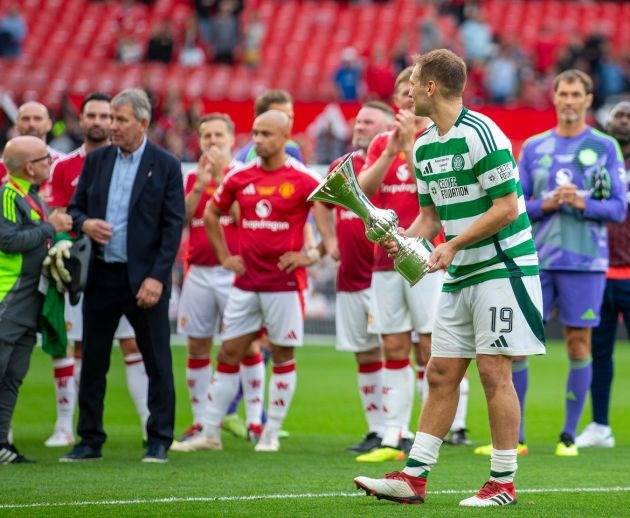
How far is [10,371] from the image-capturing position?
29.9ft

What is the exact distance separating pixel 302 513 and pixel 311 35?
75.0 feet

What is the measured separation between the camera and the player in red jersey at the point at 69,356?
10.3m

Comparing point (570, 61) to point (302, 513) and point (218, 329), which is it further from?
point (302, 513)

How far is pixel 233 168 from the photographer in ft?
33.2

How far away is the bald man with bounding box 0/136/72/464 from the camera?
29.5 ft

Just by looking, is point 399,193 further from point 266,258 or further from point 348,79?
point 348,79

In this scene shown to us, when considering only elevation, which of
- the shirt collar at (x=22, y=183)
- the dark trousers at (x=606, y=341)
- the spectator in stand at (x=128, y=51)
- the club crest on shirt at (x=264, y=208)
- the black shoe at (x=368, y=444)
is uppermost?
the spectator in stand at (x=128, y=51)

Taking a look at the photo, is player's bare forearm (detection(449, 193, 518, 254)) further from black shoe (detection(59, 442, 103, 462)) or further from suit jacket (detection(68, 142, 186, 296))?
black shoe (detection(59, 442, 103, 462))

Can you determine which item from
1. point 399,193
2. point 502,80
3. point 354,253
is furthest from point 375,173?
point 502,80

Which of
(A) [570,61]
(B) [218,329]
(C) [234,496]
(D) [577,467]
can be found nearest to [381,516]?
(C) [234,496]

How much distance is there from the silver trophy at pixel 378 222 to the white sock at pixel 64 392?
12.6 ft

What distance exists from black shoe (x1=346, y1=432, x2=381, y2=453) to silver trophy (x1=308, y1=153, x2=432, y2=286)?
3.07m

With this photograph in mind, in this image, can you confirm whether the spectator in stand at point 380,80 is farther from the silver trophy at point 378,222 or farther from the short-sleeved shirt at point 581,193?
the silver trophy at point 378,222

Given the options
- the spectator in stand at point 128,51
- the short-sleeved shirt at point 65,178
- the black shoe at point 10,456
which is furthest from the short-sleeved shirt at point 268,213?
the spectator in stand at point 128,51
